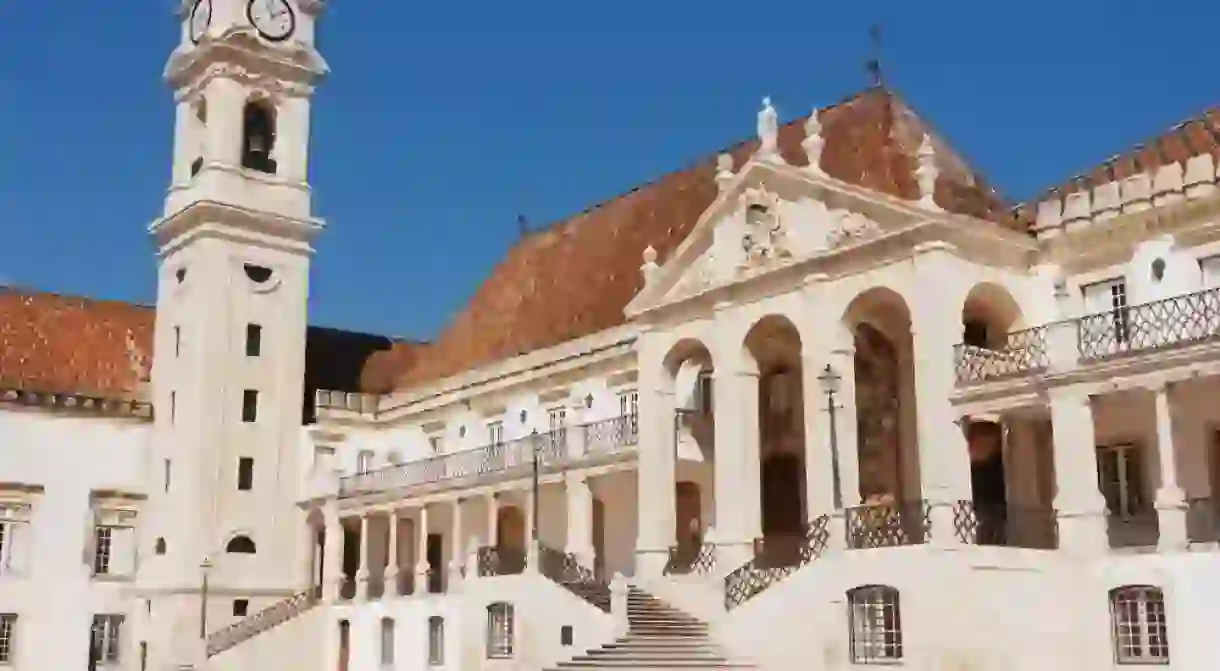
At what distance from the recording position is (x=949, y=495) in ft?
68.5

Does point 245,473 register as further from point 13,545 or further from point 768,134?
point 768,134

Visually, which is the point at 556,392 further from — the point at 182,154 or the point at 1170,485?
the point at 1170,485

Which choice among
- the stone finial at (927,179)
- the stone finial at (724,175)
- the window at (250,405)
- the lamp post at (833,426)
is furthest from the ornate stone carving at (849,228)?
the window at (250,405)

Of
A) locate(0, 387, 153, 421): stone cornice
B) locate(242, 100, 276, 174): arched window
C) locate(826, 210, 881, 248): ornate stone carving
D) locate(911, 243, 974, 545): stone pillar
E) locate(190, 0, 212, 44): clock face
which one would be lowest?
locate(911, 243, 974, 545): stone pillar

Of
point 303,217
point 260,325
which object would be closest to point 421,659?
point 260,325

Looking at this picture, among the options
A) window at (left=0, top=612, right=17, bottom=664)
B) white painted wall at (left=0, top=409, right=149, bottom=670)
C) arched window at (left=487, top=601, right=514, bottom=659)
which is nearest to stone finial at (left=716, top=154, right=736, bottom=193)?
arched window at (left=487, top=601, right=514, bottom=659)

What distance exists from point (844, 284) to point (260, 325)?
2124cm

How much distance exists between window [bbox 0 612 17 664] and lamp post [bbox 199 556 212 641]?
4.66 m

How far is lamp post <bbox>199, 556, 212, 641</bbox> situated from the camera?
3534 cm

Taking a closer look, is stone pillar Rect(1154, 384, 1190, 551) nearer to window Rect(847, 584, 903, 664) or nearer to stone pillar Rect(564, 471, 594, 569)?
window Rect(847, 584, 903, 664)

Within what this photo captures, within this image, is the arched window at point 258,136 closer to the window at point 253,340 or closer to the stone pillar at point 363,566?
the window at point 253,340

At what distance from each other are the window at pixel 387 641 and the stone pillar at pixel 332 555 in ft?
8.86

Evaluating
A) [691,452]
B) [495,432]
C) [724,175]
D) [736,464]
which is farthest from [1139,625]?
[495,432]

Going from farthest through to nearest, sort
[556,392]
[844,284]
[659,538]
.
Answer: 1. [556,392]
2. [659,538]
3. [844,284]
